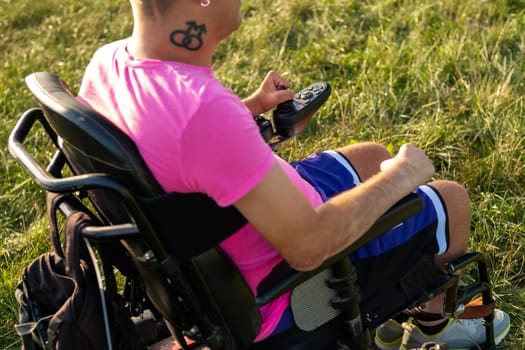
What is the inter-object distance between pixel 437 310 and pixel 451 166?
3.86 ft

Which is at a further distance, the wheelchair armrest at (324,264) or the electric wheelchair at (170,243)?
the wheelchair armrest at (324,264)

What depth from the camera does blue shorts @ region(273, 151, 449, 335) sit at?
2070mm

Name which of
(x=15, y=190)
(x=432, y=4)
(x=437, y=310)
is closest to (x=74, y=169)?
(x=437, y=310)

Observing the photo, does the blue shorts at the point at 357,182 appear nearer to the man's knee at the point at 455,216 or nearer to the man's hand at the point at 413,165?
the man's knee at the point at 455,216

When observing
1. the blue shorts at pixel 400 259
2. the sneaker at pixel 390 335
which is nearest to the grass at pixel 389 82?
the sneaker at pixel 390 335

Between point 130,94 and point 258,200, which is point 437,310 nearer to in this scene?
point 258,200

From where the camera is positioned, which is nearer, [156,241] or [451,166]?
[156,241]

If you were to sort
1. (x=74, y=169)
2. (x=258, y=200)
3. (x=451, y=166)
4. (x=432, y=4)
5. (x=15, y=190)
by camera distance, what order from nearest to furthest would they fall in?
1. (x=258, y=200)
2. (x=74, y=169)
3. (x=451, y=166)
4. (x=15, y=190)
5. (x=432, y=4)

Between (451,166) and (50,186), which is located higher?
(50,186)

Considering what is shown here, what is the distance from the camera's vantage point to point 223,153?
1533 mm

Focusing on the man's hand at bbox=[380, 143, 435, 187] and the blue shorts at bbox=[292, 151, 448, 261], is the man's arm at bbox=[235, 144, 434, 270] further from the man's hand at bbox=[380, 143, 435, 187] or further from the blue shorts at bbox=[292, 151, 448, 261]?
the blue shorts at bbox=[292, 151, 448, 261]

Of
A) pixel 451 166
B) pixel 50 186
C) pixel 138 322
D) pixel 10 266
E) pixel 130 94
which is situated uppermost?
pixel 130 94

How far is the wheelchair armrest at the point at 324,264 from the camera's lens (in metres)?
1.71

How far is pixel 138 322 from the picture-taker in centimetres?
217
